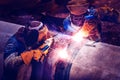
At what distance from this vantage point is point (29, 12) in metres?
4.29

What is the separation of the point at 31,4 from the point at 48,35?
142cm

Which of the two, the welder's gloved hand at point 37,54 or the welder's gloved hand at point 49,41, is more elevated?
the welder's gloved hand at point 49,41

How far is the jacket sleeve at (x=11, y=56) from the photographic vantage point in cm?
302

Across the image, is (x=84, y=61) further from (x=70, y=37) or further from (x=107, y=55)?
(x=70, y=37)

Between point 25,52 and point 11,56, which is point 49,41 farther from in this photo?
point 11,56

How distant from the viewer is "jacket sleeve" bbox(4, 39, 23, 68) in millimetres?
3018

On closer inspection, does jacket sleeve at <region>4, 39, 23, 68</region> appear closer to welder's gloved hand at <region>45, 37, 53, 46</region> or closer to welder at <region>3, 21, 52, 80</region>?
welder at <region>3, 21, 52, 80</region>

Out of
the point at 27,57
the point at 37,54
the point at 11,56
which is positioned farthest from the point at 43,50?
the point at 11,56

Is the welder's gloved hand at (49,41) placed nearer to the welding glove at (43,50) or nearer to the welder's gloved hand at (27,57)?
the welding glove at (43,50)

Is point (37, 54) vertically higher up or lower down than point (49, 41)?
lower down

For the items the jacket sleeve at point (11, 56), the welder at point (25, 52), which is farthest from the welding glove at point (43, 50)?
the jacket sleeve at point (11, 56)

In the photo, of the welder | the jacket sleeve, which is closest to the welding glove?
the welder

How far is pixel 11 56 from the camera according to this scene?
10.00 ft

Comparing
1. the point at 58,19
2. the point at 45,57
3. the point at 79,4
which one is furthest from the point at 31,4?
the point at 45,57
